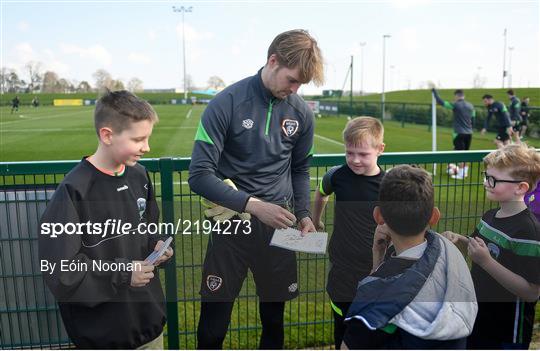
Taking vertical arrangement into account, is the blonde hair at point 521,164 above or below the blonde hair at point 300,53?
below

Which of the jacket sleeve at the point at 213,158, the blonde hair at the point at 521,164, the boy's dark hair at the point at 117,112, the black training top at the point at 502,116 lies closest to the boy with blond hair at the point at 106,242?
the boy's dark hair at the point at 117,112

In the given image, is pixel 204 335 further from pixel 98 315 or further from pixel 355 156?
pixel 355 156

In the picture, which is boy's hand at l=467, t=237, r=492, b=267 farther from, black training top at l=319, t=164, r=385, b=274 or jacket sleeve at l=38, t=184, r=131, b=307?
jacket sleeve at l=38, t=184, r=131, b=307

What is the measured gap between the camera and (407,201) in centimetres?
194

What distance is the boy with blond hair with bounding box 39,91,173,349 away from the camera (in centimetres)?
213

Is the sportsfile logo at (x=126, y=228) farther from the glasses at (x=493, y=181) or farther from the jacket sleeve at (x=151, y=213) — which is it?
the glasses at (x=493, y=181)

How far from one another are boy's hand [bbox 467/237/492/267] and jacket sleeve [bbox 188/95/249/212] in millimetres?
1183

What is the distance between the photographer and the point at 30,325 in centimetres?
319

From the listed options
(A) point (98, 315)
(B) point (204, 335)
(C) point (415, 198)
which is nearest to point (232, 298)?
(B) point (204, 335)

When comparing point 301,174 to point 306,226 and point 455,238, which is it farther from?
point 455,238

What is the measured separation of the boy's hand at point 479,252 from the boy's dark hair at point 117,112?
1788mm

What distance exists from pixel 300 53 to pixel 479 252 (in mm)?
1371

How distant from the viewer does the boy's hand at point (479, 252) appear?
2.34 m

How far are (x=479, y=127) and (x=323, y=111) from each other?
2303 cm
